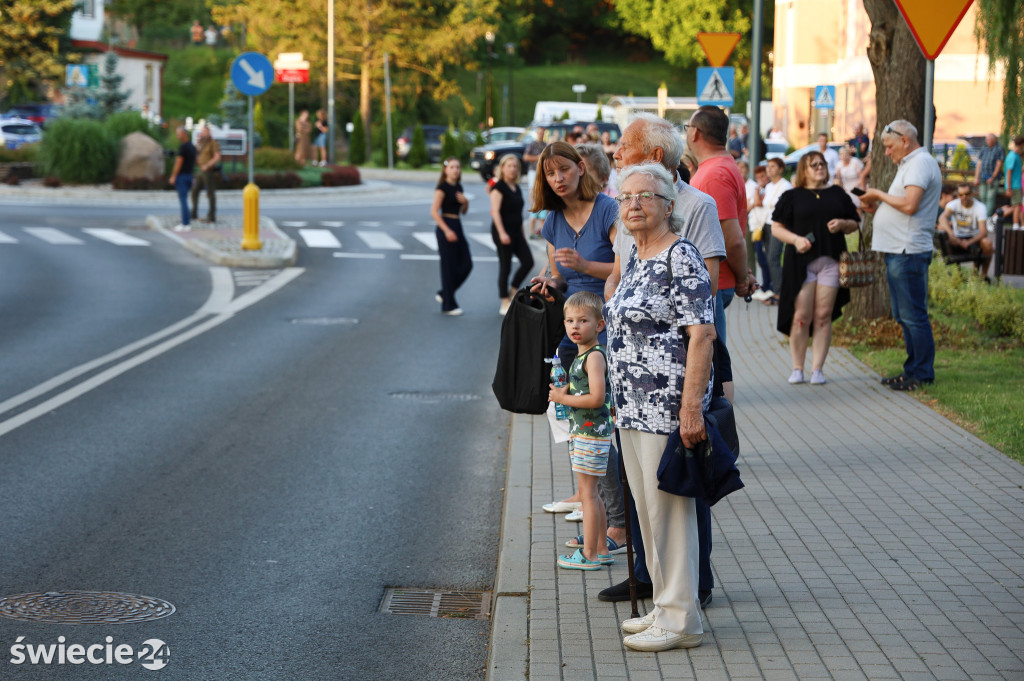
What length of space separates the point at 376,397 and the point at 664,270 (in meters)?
6.31

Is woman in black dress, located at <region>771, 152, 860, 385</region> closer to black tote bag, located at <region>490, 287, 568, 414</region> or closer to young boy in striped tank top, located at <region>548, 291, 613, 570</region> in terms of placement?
black tote bag, located at <region>490, 287, 568, 414</region>

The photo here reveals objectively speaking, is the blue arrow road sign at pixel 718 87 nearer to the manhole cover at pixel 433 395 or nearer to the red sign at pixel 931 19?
the manhole cover at pixel 433 395

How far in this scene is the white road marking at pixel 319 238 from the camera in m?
24.9

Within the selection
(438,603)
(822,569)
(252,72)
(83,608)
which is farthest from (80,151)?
(822,569)

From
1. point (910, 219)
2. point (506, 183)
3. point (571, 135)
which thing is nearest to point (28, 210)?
point (571, 135)

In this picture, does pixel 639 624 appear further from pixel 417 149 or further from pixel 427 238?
pixel 417 149

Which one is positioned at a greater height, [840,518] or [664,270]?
[664,270]

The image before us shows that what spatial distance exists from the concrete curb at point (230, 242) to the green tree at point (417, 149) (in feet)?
91.1

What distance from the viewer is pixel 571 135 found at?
21.1 metres

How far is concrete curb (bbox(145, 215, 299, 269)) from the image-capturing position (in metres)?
21.1

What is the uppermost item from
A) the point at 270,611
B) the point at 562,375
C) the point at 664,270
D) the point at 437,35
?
the point at 437,35

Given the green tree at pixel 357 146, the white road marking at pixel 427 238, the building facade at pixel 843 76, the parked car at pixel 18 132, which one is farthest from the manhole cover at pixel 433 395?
the green tree at pixel 357 146

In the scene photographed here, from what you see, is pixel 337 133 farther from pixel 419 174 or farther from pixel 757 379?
pixel 757 379

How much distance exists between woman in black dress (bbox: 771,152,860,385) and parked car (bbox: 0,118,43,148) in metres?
46.4
